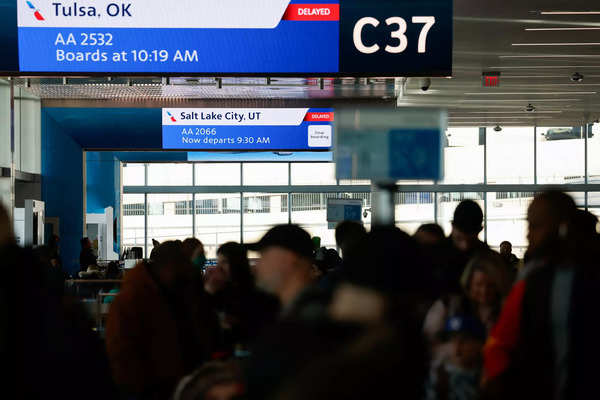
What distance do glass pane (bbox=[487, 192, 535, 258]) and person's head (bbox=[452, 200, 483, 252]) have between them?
71.7 feet

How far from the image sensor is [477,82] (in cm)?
1426

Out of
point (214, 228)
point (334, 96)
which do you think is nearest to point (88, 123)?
point (334, 96)

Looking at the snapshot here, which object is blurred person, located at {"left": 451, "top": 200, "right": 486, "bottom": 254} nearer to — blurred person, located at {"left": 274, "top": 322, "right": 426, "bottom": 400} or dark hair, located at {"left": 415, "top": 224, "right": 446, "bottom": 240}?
dark hair, located at {"left": 415, "top": 224, "right": 446, "bottom": 240}

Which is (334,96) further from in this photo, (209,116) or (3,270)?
(3,270)

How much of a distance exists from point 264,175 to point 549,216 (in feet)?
77.1

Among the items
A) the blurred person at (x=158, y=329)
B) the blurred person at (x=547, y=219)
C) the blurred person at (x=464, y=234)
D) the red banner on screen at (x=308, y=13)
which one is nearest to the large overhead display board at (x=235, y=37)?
the red banner on screen at (x=308, y=13)

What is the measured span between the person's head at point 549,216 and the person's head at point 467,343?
400 millimetres

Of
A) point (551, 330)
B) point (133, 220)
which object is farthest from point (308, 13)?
point (133, 220)

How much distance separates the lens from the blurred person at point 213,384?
2.79 metres

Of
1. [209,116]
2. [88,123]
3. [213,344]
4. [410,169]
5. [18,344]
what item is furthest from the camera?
[88,123]

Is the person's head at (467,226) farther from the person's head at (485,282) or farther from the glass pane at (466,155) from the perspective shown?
the glass pane at (466,155)

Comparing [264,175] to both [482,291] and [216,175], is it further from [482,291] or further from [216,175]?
[482,291]

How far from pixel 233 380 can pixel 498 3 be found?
7621 mm

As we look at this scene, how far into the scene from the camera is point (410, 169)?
273 centimetres
